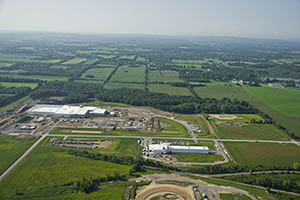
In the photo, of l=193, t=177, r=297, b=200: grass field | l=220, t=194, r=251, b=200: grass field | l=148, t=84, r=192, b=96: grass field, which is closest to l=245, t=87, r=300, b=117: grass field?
l=148, t=84, r=192, b=96: grass field

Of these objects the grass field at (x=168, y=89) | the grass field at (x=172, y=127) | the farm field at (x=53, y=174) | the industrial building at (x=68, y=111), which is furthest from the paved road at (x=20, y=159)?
the grass field at (x=168, y=89)

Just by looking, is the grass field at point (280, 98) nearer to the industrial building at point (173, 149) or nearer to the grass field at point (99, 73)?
Answer: the industrial building at point (173, 149)

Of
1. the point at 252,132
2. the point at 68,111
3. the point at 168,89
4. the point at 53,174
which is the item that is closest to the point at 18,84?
the point at 68,111

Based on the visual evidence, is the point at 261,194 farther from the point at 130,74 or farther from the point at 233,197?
the point at 130,74

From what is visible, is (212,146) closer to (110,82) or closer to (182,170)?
(182,170)

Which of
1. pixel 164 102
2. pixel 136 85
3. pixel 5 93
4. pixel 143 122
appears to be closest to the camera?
pixel 143 122

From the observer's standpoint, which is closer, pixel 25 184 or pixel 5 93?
pixel 25 184

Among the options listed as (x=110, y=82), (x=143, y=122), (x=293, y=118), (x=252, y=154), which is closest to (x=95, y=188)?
(x=143, y=122)
